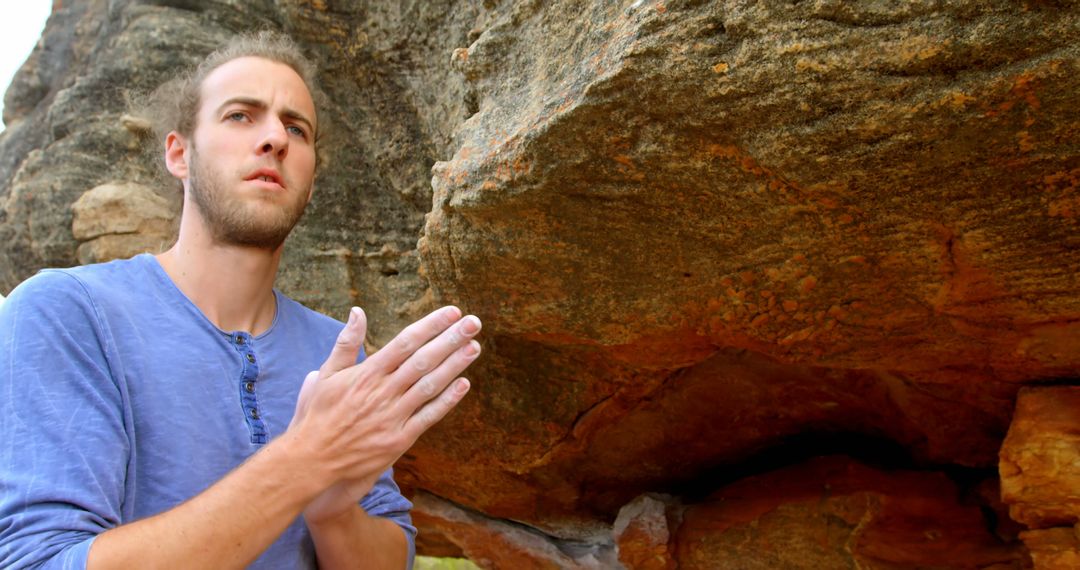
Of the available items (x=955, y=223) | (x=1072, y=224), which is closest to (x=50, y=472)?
(x=955, y=223)

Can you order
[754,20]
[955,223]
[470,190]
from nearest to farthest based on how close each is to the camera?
[754,20] < [955,223] < [470,190]

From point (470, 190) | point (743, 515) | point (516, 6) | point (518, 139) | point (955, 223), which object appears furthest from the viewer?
point (743, 515)

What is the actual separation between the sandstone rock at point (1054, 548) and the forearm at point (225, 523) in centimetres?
174

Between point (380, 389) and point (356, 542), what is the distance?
0.51 meters

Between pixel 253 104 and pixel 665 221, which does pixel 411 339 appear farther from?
pixel 253 104

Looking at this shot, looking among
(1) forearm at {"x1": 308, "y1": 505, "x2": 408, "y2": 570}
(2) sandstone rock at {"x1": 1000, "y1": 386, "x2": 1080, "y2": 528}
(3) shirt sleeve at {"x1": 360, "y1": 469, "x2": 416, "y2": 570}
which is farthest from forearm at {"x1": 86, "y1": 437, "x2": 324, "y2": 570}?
(2) sandstone rock at {"x1": 1000, "y1": 386, "x2": 1080, "y2": 528}

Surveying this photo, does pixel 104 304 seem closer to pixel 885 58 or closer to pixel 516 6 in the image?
pixel 516 6

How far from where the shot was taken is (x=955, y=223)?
64.5 inches

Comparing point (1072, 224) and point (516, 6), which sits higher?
point (516, 6)

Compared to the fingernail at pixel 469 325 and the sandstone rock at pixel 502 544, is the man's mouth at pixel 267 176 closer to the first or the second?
the fingernail at pixel 469 325

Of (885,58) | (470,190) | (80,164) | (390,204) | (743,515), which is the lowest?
(743,515)

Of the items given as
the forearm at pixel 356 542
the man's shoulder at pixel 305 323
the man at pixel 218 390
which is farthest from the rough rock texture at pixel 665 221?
the forearm at pixel 356 542

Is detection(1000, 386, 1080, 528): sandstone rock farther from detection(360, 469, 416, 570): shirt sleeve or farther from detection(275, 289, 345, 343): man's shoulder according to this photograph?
detection(275, 289, 345, 343): man's shoulder

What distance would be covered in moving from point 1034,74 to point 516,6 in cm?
122
